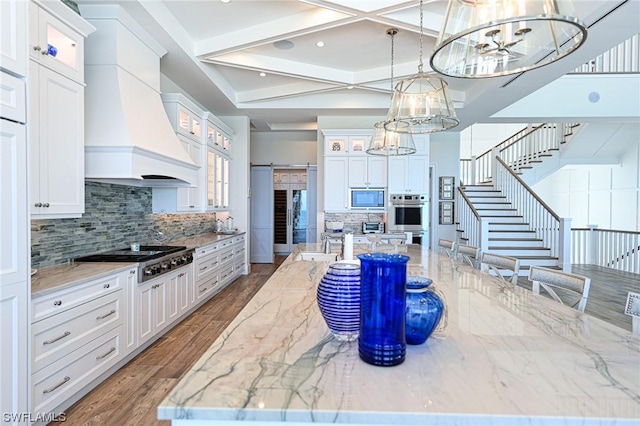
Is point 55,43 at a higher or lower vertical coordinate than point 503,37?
higher

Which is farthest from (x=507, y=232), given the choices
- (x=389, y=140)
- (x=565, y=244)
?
(x=389, y=140)

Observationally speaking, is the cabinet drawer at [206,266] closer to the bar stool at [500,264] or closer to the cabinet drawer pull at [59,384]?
the cabinet drawer pull at [59,384]

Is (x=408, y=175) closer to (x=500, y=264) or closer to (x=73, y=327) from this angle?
(x=500, y=264)

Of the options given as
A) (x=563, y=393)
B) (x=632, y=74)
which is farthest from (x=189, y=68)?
(x=632, y=74)

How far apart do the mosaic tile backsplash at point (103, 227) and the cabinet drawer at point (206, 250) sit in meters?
0.55

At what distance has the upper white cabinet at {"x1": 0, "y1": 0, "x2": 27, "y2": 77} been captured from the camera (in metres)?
1.77

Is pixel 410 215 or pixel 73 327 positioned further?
pixel 410 215

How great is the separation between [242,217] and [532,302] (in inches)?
225

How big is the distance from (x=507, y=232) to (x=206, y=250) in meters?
6.50

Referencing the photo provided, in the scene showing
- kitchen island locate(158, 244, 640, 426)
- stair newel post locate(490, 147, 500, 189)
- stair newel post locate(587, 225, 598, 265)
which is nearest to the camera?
kitchen island locate(158, 244, 640, 426)

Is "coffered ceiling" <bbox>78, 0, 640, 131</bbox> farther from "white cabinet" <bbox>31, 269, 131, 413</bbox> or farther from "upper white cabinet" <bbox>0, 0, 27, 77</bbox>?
"white cabinet" <bbox>31, 269, 131, 413</bbox>

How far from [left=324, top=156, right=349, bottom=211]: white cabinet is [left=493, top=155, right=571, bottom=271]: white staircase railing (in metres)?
4.33

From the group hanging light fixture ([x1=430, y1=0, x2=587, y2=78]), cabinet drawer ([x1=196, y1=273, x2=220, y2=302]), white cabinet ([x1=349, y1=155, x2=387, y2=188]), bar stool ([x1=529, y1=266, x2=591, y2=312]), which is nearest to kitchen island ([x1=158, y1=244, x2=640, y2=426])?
bar stool ([x1=529, y1=266, x2=591, y2=312])

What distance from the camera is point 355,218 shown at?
6754 mm
